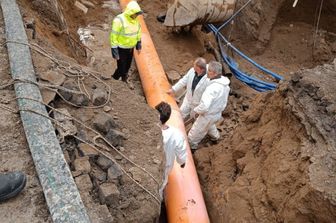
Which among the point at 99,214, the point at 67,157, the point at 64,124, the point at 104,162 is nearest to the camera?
the point at 99,214

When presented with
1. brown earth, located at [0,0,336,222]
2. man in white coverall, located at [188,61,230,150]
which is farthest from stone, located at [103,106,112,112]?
man in white coverall, located at [188,61,230,150]

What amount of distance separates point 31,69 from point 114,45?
2.58m

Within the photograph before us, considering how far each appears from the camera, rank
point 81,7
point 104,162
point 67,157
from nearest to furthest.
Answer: point 67,157, point 104,162, point 81,7

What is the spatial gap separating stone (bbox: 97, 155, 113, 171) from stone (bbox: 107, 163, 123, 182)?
36 millimetres

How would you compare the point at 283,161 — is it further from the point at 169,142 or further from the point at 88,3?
the point at 88,3

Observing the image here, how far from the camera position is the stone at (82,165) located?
132 inches

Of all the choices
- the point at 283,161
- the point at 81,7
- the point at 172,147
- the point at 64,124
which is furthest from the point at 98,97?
the point at 81,7

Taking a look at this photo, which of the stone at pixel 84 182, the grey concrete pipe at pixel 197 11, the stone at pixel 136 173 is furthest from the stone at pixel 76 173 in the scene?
the grey concrete pipe at pixel 197 11

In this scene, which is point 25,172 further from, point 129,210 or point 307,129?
point 307,129

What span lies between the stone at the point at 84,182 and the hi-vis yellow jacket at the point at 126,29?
362 cm

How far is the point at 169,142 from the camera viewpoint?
4.61m

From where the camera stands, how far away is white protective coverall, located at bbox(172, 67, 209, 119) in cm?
626

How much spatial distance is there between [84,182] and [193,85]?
354cm

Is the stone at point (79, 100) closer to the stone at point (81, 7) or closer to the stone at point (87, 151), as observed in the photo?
the stone at point (87, 151)
